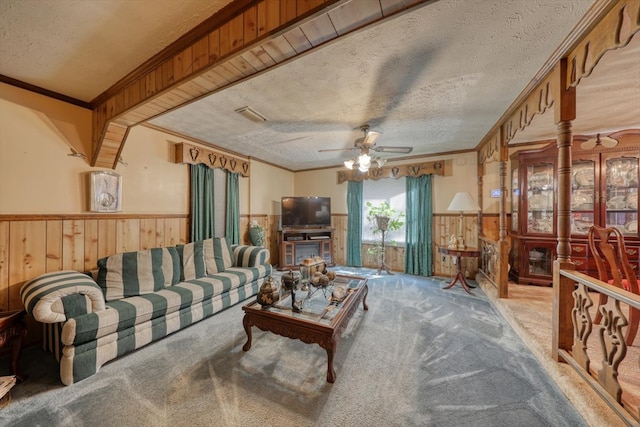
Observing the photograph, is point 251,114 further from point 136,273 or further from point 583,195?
point 583,195

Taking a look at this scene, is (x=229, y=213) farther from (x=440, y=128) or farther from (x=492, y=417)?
(x=492, y=417)

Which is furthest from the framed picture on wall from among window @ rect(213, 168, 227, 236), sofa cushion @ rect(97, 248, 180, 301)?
window @ rect(213, 168, 227, 236)

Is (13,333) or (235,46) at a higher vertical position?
(235,46)

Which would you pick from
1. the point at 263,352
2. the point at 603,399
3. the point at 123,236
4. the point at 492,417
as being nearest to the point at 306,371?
the point at 263,352

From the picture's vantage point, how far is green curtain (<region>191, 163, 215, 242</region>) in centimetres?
361

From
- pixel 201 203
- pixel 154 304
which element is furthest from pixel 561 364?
pixel 201 203

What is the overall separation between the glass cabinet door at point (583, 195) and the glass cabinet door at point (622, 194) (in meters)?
0.13

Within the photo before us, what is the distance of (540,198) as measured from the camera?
3576 millimetres

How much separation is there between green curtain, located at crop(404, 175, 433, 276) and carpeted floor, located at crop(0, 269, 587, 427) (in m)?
2.10

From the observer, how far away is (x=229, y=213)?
419 centimetres

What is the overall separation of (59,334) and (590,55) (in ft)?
13.5

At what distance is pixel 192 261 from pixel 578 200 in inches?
212

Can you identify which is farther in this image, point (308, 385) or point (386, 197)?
point (386, 197)

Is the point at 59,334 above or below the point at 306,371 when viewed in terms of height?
above
